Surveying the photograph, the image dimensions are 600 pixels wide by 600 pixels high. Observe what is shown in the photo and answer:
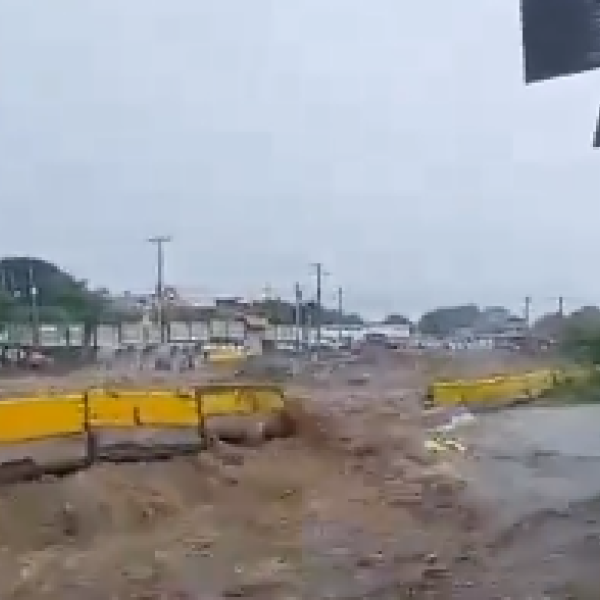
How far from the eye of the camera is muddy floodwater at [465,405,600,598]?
7.23 metres

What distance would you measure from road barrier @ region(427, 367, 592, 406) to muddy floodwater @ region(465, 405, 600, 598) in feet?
18.4

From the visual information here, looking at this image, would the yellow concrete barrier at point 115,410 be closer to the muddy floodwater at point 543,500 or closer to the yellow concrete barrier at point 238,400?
the yellow concrete barrier at point 238,400

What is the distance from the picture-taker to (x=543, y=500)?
431 inches

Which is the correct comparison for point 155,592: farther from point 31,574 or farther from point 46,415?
point 46,415

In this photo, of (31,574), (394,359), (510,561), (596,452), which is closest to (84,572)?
(31,574)

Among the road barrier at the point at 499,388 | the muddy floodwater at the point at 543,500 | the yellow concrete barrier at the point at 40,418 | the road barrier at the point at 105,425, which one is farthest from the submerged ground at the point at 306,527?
the road barrier at the point at 499,388

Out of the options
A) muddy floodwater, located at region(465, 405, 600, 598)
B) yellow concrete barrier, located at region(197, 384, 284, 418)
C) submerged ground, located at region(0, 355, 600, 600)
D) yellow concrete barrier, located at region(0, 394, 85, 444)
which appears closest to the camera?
muddy floodwater, located at region(465, 405, 600, 598)

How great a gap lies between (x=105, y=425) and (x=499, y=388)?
21643 mm

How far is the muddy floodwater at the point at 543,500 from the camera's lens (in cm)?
723

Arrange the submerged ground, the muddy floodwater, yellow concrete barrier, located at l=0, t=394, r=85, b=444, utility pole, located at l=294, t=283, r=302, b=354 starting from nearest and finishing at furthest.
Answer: the muddy floodwater, the submerged ground, yellow concrete barrier, located at l=0, t=394, r=85, b=444, utility pole, located at l=294, t=283, r=302, b=354

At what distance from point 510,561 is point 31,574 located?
3382 mm

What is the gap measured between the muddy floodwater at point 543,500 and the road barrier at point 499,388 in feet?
18.4

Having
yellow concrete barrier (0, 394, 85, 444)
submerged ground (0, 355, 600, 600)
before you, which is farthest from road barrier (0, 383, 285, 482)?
submerged ground (0, 355, 600, 600)

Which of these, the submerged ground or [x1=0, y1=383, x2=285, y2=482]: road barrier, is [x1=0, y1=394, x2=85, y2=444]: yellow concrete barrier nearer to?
[x1=0, y1=383, x2=285, y2=482]: road barrier
